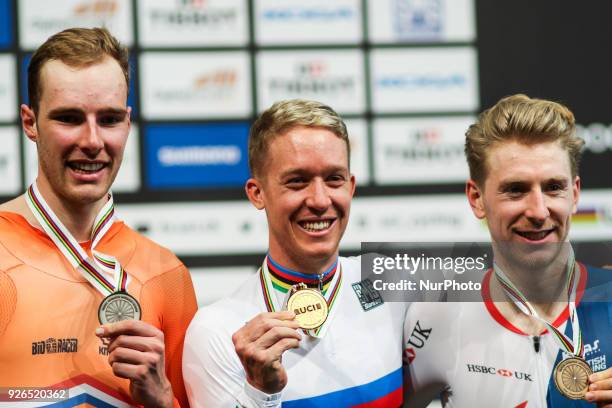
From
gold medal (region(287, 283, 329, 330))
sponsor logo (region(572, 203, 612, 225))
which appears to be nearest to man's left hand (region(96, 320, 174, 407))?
gold medal (region(287, 283, 329, 330))

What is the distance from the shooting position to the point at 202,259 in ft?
15.5

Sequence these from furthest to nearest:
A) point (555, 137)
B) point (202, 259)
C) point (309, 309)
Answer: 1. point (202, 259)
2. point (555, 137)
3. point (309, 309)

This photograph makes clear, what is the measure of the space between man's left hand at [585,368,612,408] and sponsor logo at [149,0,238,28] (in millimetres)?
3272

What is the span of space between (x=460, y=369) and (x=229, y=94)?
9.15ft

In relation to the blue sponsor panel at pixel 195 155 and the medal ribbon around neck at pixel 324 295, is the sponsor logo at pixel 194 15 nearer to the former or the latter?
the blue sponsor panel at pixel 195 155

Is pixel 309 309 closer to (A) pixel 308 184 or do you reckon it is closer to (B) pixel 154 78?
(A) pixel 308 184

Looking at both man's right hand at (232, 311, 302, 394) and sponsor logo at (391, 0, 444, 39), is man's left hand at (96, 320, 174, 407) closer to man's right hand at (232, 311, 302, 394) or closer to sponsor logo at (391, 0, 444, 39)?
man's right hand at (232, 311, 302, 394)

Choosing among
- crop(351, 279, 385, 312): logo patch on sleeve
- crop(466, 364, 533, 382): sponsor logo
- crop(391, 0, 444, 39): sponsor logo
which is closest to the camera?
crop(466, 364, 533, 382): sponsor logo

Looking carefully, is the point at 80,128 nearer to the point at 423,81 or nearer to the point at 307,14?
the point at 307,14

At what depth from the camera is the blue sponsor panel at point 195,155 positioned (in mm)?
4711

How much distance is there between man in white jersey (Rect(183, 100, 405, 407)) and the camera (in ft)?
7.30

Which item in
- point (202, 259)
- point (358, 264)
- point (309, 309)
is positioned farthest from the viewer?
point (202, 259)

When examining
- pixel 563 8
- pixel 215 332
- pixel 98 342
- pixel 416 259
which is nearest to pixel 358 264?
pixel 416 259

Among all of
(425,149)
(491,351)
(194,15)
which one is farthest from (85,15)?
(491,351)
